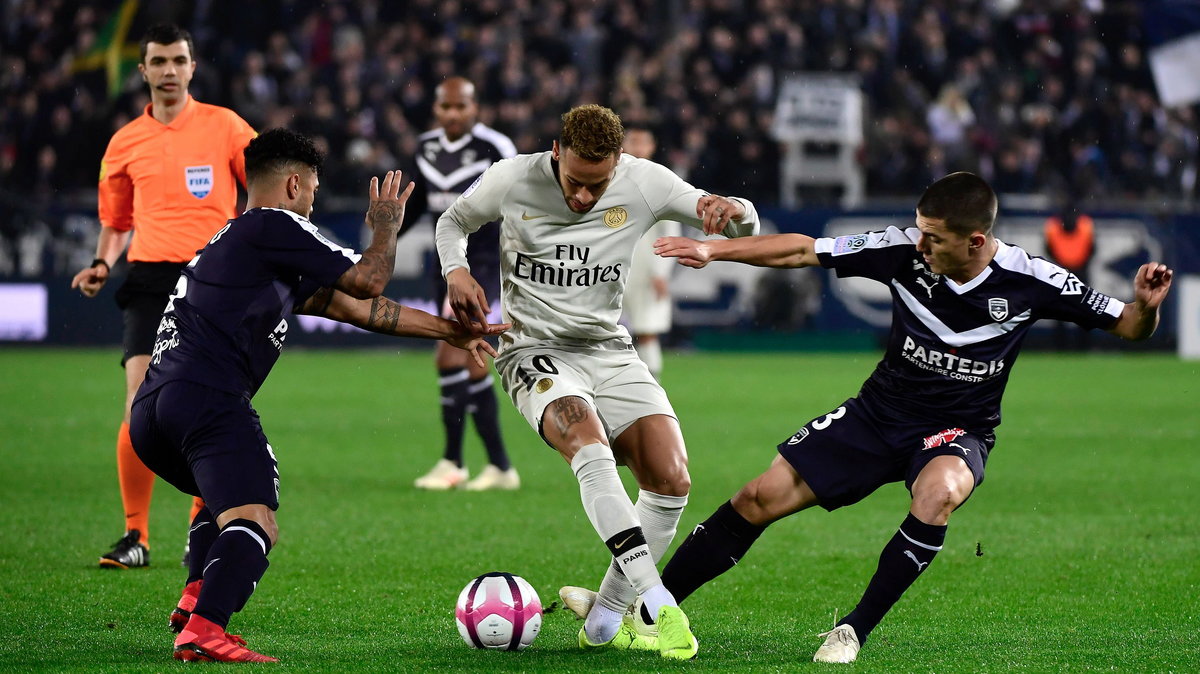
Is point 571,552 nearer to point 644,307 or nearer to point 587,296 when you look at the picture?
point 587,296

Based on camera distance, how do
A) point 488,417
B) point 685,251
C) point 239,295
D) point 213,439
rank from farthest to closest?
1. point 488,417
2. point 685,251
3. point 239,295
4. point 213,439

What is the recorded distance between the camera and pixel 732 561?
18.4 feet

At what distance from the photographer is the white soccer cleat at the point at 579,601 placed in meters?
→ 5.82

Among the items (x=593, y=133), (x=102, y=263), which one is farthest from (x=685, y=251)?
(x=102, y=263)

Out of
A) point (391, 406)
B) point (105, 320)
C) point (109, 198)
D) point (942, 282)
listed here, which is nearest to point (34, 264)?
point (105, 320)

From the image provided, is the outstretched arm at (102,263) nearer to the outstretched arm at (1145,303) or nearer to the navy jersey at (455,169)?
the navy jersey at (455,169)

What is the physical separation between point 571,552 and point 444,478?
8.38 ft

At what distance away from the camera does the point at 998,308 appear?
17.8 feet

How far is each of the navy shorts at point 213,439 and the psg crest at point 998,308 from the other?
103 inches

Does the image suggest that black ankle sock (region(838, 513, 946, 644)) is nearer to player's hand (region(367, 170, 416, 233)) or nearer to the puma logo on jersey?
the puma logo on jersey

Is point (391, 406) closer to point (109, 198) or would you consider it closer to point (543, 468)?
point (543, 468)

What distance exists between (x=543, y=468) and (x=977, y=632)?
5632 mm

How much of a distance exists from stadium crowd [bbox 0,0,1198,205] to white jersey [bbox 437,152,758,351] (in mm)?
15959

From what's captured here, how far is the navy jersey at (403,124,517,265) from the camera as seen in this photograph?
10.0 m
